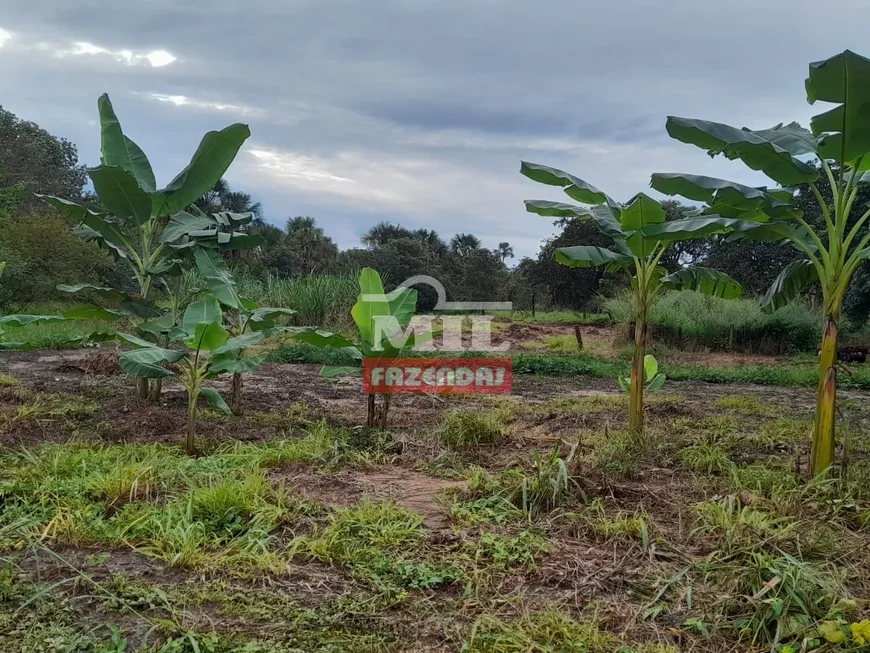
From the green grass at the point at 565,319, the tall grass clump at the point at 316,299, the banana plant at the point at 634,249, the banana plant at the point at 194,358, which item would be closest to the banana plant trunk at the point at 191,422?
the banana plant at the point at 194,358

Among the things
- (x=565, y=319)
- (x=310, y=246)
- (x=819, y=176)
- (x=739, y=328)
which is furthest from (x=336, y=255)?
(x=819, y=176)

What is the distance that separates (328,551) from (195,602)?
0.59m

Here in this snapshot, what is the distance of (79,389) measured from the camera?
243 inches

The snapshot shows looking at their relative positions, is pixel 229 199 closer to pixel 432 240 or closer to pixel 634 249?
pixel 432 240

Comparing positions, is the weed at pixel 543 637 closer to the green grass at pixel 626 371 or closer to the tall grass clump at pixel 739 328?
the green grass at pixel 626 371

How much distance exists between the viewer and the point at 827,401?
3.28 meters

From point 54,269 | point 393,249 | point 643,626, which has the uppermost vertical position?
point 393,249

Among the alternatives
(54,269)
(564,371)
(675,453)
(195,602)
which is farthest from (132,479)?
(54,269)

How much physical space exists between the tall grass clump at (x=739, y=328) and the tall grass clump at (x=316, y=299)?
301 inches

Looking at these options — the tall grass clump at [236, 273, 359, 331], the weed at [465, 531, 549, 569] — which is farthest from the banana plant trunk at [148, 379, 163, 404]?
the tall grass clump at [236, 273, 359, 331]

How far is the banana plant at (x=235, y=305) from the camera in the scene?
441cm

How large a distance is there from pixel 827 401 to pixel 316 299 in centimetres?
1236

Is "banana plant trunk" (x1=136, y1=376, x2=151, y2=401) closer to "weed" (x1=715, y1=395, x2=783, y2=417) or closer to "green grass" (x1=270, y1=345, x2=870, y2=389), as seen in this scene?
"green grass" (x1=270, y1=345, x2=870, y2=389)

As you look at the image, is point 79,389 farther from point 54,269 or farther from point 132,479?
point 54,269
